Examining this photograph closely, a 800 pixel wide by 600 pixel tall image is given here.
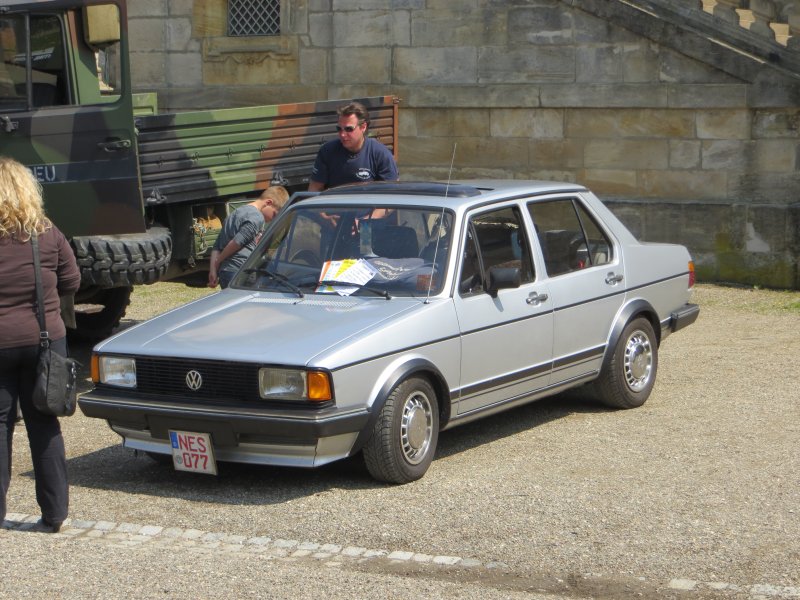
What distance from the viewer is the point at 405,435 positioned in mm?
6836

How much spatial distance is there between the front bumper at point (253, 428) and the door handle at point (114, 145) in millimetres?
2979

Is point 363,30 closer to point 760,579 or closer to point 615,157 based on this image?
point 615,157

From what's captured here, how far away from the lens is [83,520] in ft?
21.0

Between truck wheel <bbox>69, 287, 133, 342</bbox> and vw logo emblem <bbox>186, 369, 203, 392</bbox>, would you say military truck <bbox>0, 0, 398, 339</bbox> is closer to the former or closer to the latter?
truck wheel <bbox>69, 287, 133, 342</bbox>

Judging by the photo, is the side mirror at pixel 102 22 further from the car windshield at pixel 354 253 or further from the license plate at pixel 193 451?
the license plate at pixel 193 451

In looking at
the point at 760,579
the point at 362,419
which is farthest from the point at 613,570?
the point at 362,419

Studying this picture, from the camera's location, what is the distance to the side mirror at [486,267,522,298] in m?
7.41

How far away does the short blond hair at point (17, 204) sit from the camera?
5.95 m

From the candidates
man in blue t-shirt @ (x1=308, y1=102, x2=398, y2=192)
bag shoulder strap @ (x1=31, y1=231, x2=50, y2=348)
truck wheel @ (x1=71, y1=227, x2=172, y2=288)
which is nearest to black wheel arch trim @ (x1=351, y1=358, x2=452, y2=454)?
bag shoulder strap @ (x1=31, y1=231, x2=50, y2=348)

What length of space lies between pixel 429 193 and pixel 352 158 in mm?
2052

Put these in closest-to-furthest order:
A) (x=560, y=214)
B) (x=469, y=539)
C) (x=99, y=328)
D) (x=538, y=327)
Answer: (x=469, y=539)
(x=538, y=327)
(x=560, y=214)
(x=99, y=328)

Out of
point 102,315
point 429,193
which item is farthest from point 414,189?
point 102,315

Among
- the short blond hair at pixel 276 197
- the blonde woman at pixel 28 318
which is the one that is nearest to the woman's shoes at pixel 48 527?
the blonde woman at pixel 28 318

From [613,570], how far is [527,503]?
1.05 meters
